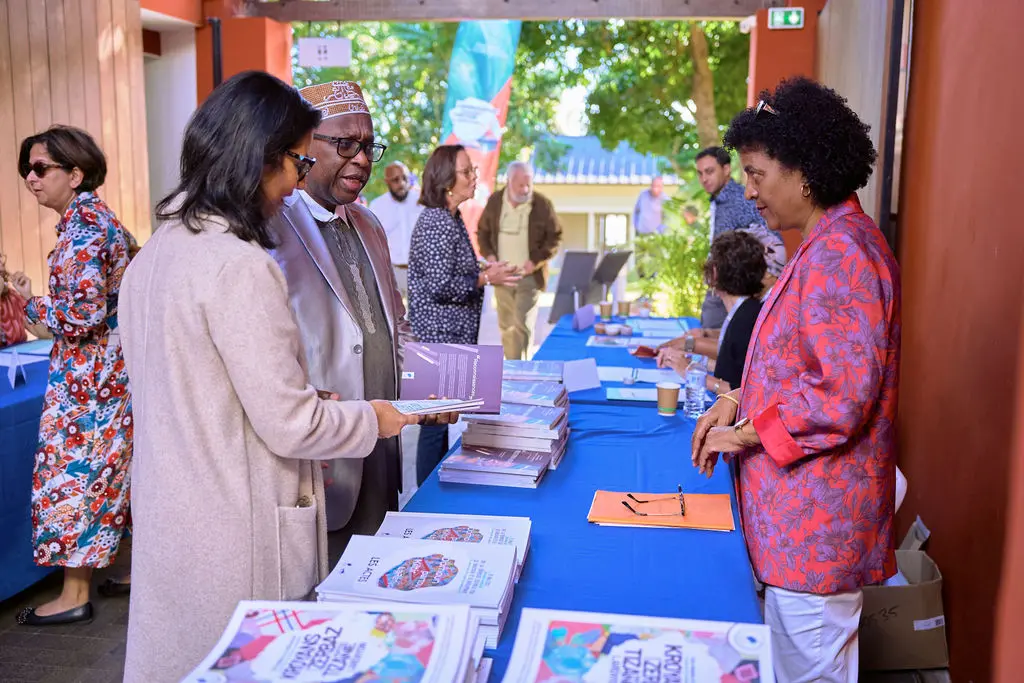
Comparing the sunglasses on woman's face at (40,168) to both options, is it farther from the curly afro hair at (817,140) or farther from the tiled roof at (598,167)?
the tiled roof at (598,167)

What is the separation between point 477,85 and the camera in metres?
8.35

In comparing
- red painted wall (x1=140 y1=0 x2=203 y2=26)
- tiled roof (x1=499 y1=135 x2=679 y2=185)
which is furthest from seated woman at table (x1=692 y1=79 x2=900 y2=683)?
tiled roof (x1=499 y1=135 x2=679 y2=185)

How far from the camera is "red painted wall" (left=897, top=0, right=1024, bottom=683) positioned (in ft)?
7.02

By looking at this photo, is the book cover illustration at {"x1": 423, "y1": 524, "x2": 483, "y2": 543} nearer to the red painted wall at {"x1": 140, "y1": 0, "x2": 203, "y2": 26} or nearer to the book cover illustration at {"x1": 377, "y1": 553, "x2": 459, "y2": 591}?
the book cover illustration at {"x1": 377, "y1": 553, "x2": 459, "y2": 591}

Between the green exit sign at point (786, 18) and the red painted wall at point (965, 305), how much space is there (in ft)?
9.99

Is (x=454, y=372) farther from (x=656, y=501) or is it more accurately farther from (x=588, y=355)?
(x=588, y=355)

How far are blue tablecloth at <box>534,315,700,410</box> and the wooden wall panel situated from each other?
9.00ft

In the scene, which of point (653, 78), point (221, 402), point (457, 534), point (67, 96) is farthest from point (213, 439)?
point (653, 78)

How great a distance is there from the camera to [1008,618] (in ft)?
6.03

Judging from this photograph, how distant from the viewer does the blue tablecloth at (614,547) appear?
4.87 ft

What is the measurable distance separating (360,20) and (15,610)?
17.0 feet

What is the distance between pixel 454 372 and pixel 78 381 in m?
1.59

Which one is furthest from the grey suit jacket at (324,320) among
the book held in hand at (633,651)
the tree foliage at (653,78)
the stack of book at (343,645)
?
the tree foliage at (653,78)

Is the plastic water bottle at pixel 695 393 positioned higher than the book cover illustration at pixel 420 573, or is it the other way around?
the book cover illustration at pixel 420 573
